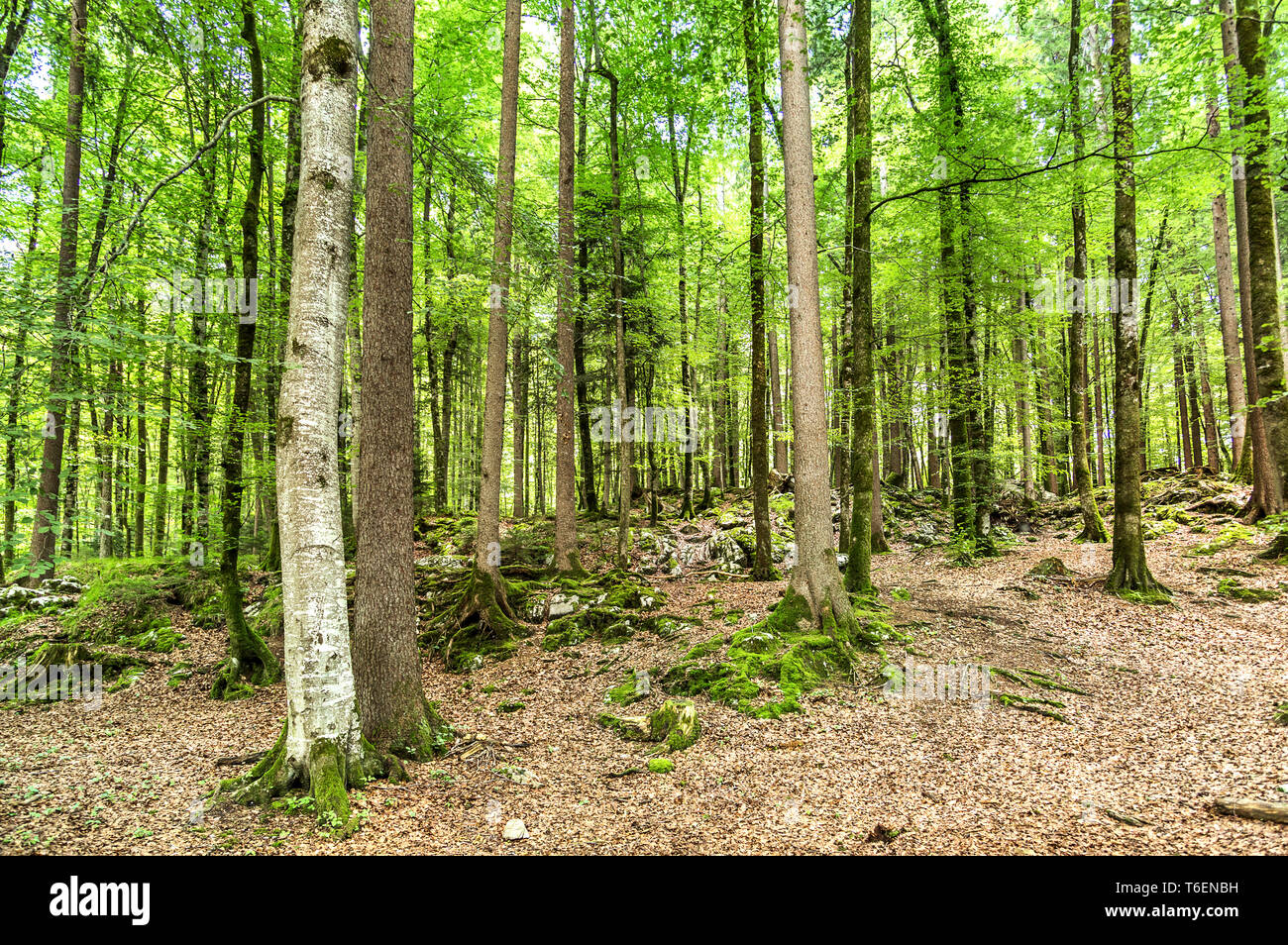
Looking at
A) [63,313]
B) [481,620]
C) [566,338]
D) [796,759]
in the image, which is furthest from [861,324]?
[63,313]

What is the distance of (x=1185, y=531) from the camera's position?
11406 mm

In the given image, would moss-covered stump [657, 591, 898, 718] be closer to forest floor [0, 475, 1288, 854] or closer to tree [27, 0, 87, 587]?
forest floor [0, 475, 1288, 854]

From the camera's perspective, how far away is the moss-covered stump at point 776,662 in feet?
20.1

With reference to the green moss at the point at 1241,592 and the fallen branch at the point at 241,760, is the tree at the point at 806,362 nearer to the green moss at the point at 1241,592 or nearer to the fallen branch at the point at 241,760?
the green moss at the point at 1241,592

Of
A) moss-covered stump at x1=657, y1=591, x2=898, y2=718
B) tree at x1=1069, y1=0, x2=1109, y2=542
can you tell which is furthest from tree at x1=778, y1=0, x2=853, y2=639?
tree at x1=1069, y1=0, x2=1109, y2=542

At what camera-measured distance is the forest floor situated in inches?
149

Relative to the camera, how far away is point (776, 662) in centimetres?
657

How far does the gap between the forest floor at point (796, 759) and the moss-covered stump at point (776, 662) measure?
26cm

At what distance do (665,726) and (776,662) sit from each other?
5.54 ft

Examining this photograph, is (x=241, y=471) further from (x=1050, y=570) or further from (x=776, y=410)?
(x=776, y=410)

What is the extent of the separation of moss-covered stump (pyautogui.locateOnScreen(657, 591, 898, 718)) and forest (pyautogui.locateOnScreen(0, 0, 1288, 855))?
0.07m

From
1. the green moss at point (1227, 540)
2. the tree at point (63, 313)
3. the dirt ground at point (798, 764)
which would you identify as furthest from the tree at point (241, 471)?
the green moss at point (1227, 540)

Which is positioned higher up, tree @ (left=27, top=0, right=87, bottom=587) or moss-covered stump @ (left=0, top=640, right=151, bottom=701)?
tree @ (left=27, top=0, right=87, bottom=587)
